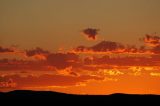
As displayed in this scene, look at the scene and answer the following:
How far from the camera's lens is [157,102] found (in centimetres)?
13275

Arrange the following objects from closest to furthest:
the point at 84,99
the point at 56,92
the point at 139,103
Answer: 1. the point at 139,103
2. the point at 84,99
3. the point at 56,92

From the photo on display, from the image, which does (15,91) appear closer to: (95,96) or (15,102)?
Answer: (15,102)

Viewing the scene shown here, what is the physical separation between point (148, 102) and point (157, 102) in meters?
2.46

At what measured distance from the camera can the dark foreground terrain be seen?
443ft

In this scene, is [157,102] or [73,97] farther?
[73,97]

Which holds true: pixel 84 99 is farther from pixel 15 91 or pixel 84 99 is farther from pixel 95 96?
→ pixel 15 91

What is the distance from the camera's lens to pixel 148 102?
13350cm

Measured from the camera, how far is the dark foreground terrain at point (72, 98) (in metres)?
135

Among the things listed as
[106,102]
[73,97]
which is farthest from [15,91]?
[106,102]

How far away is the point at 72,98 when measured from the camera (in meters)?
143

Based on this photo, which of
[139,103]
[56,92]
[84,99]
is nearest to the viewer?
[139,103]

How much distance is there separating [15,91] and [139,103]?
38.2 m

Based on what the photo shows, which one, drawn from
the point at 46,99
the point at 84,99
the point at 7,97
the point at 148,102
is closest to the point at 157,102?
the point at 148,102

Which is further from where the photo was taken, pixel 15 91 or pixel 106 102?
pixel 15 91
